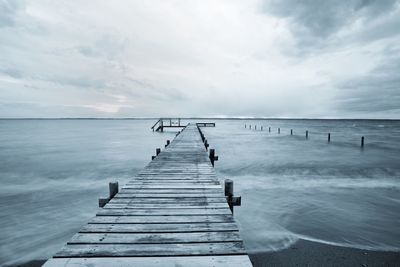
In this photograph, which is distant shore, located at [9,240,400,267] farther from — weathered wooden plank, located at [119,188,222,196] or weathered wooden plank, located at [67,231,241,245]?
weathered wooden plank, located at [67,231,241,245]

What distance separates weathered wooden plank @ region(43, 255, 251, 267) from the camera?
2.71 m

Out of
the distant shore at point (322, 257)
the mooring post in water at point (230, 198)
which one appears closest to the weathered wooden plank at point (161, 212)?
the mooring post in water at point (230, 198)

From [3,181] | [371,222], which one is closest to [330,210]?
[371,222]

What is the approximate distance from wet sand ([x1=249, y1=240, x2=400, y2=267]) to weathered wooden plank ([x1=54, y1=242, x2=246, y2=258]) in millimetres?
3010

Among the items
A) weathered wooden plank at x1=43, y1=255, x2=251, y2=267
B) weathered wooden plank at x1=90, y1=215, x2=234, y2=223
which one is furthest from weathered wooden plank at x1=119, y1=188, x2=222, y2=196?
weathered wooden plank at x1=43, y1=255, x2=251, y2=267

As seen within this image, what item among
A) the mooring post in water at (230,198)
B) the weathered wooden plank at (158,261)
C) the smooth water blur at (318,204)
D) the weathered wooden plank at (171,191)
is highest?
the weathered wooden plank at (171,191)

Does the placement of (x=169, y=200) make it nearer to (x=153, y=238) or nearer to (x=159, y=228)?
(x=159, y=228)

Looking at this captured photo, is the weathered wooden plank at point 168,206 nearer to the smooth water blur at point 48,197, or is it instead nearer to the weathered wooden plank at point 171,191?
the weathered wooden plank at point 171,191

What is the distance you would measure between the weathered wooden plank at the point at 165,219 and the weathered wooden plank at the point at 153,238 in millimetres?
425

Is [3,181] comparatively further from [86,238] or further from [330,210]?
[330,210]

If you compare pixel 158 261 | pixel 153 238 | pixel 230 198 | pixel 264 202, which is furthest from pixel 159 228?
pixel 264 202

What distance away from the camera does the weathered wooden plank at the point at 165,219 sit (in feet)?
12.6

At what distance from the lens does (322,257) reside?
556 centimetres

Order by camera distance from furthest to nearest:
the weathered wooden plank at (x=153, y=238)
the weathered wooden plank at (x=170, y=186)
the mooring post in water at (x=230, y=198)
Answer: the mooring post in water at (x=230, y=198), the weathered wooden plank at (x=170, y=186), the weathered wooden plank at (x=153, y=238)
